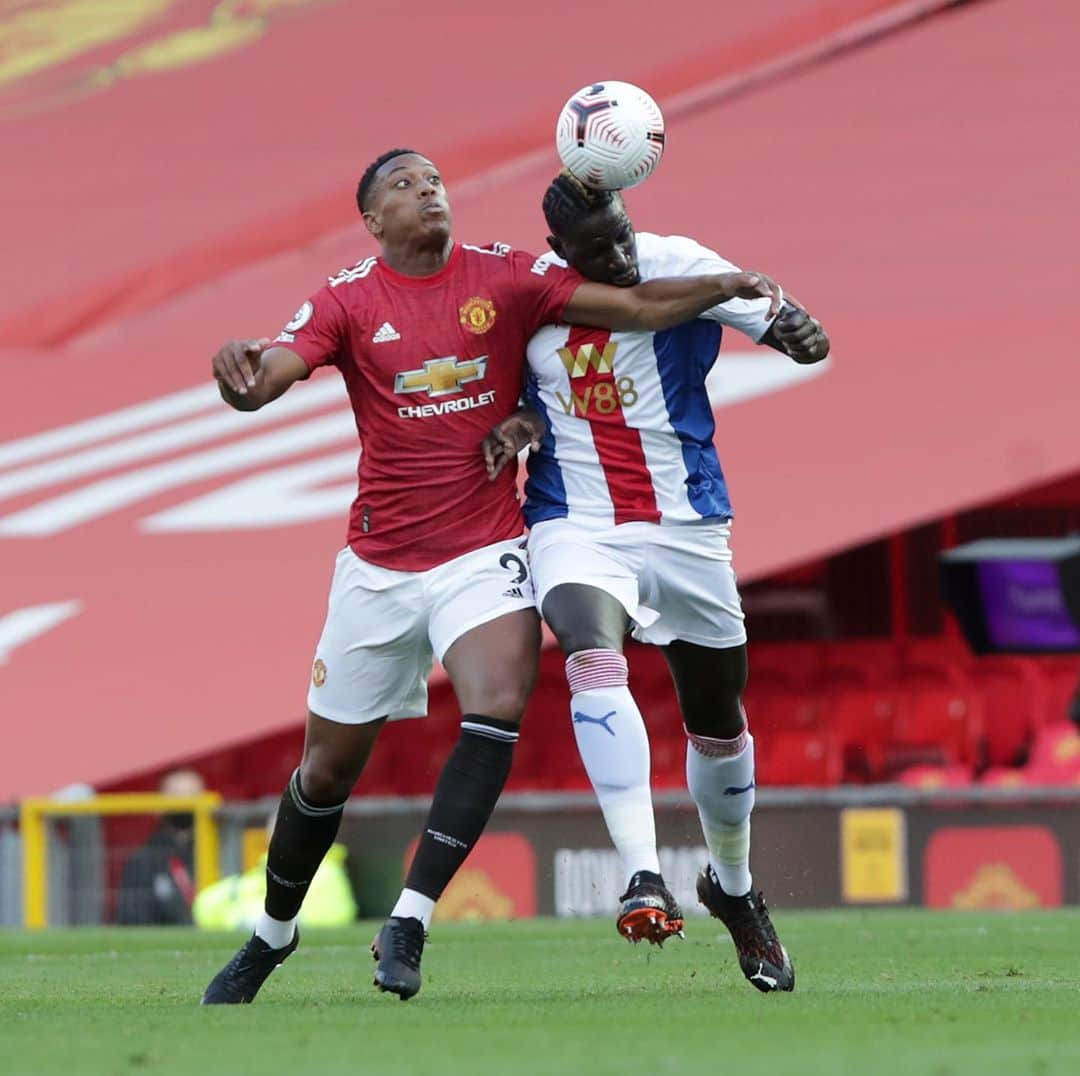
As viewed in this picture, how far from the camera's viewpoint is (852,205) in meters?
13.7

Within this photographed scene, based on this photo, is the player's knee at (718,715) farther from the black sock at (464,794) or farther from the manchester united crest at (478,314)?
the manchester united crest at (478,314)

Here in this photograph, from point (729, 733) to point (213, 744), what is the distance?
7228 millimetres

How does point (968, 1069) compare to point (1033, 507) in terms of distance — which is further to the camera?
point (1033, 507)

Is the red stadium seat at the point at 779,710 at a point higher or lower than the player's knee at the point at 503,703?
lower

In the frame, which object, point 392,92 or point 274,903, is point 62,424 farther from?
point 274,903

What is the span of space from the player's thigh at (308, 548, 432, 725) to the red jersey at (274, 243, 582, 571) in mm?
60

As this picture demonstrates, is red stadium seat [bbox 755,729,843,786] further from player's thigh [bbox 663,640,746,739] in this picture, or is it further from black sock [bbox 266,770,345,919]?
black sock [bbox 266,770,345,919]

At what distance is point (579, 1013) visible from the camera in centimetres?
487

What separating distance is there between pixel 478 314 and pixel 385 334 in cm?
23

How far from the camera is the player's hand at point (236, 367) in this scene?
5207mm

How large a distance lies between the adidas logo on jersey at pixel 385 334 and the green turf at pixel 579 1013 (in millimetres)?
1546

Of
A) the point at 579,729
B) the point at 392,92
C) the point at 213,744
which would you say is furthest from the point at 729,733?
the point at 392,92

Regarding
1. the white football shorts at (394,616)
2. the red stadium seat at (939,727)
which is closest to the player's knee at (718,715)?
the white football shorts at (394,616)

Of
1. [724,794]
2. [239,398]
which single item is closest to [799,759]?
[724,794]
